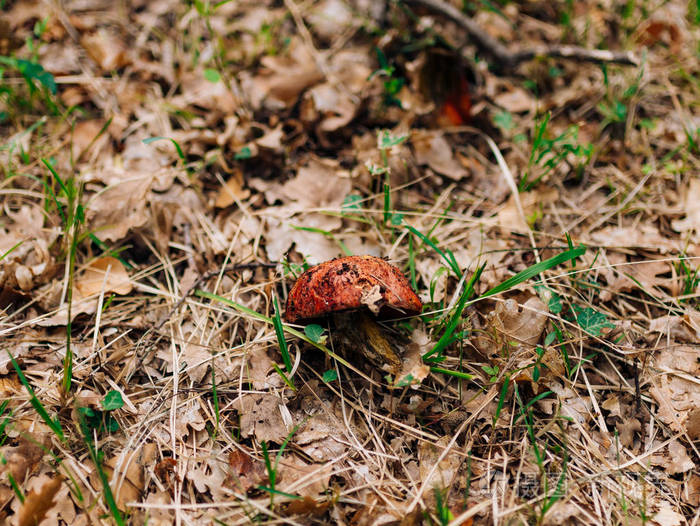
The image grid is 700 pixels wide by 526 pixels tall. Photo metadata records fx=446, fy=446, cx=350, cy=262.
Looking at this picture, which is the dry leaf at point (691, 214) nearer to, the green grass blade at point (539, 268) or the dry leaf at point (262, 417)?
the green grass blade at point (539, 268)

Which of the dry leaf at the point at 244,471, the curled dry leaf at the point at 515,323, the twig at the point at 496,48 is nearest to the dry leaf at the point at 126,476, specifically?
the dry leaf at the point at 244,471

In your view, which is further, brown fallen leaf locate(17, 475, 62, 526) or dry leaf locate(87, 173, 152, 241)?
dry leaf locate(87, 173, 152, 241)

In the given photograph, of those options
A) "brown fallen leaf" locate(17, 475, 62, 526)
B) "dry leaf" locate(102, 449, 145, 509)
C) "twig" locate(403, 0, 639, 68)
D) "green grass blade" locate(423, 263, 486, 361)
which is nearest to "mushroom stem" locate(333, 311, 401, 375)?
"green grass blade" locate(423, 263, 486, 361)

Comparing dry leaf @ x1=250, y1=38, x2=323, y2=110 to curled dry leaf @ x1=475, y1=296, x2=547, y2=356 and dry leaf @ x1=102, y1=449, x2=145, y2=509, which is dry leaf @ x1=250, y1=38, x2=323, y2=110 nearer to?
curled dry leaf @ x1=475, y1=296, x2=547, y2=356

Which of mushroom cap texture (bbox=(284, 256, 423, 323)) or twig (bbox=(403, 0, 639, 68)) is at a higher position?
twig (bbox=(403, 0, 639, 68))

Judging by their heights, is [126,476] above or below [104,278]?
below

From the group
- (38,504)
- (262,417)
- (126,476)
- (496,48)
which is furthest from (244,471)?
(496,48)

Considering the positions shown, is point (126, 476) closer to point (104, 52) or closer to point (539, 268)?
point (539, 268)

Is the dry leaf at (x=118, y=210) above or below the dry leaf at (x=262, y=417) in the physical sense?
above
